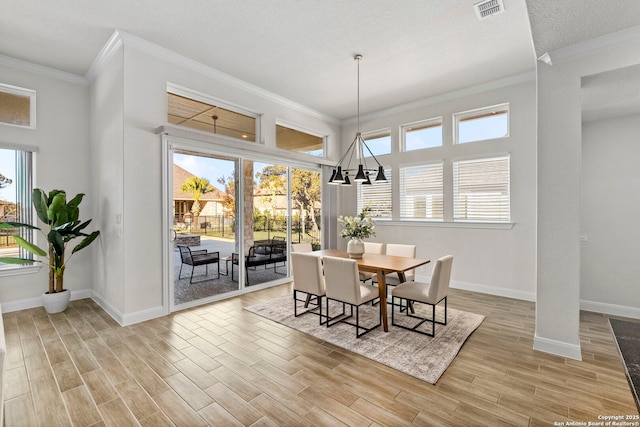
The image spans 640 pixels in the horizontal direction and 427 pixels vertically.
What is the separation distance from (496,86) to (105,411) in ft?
19.8

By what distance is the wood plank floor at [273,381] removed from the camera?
6.59 feet

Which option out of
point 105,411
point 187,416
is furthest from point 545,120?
point 105,411

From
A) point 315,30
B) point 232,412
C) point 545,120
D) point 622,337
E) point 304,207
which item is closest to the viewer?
point 232,412

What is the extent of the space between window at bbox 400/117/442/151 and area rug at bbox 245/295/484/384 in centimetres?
298

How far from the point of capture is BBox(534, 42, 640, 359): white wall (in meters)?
2.69

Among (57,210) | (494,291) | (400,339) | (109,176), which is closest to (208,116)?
(109,176)

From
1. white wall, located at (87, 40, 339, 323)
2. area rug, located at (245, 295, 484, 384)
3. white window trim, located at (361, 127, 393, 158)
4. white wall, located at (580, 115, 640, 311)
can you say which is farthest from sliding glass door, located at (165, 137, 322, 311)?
white wall, located at (580, 115, 640, 311)

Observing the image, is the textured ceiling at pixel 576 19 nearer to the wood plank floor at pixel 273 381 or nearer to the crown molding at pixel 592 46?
the crown molding at pixel 592 46

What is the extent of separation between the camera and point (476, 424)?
6.28 ft

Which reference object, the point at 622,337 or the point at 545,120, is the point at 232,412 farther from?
the point at 622,337

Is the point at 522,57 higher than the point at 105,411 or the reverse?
higher

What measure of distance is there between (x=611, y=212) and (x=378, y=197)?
11.4 feet

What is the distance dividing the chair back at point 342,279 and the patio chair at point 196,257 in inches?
82.3

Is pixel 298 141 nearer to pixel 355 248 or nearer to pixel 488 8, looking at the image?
pixel 355 248
